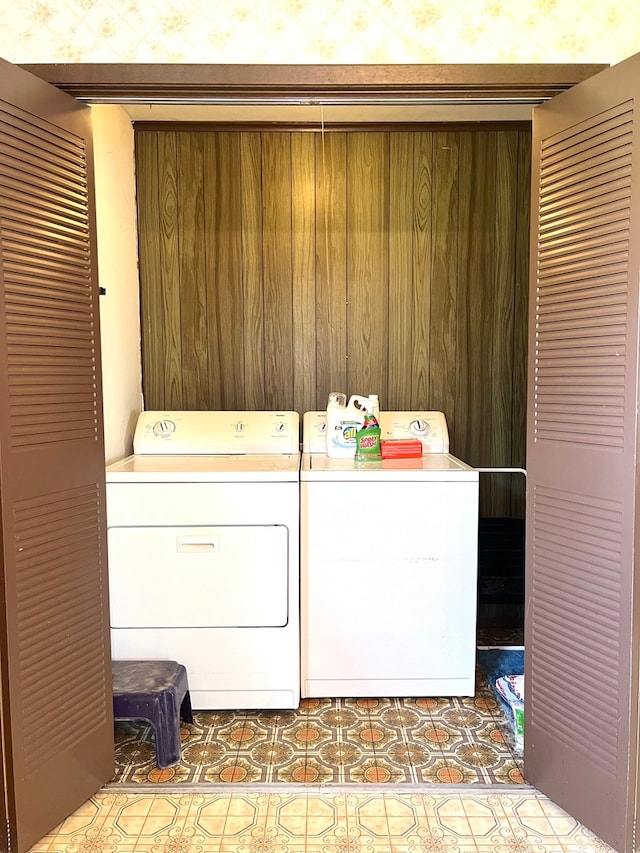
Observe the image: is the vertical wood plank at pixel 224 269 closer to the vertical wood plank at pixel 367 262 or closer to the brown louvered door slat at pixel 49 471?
the vertical wood plank at pixel 367 262

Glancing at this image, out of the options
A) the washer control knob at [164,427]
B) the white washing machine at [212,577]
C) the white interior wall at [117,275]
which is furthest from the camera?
the washer control knob at [164,427]

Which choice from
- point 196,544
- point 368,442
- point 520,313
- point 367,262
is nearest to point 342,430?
point 368,442

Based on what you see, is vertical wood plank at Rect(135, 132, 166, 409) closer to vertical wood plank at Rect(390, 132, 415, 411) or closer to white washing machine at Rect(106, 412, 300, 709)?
white washing machine at Rect(106, 412, 300, 709)

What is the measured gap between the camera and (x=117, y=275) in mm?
2656

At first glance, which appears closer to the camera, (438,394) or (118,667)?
(118,667)

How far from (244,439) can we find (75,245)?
1201mm

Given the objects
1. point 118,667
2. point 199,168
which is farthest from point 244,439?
point 199,168

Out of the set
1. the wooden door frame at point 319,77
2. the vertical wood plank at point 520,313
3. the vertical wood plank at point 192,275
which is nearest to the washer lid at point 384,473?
the vertical wood plank at point 520,313

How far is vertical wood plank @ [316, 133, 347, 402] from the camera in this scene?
2.93 meters

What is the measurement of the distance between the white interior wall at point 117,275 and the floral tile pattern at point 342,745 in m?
1.10

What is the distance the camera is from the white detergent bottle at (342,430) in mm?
2607

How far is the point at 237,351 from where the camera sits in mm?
3029

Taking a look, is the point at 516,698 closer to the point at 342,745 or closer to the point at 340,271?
the point at 342,745
